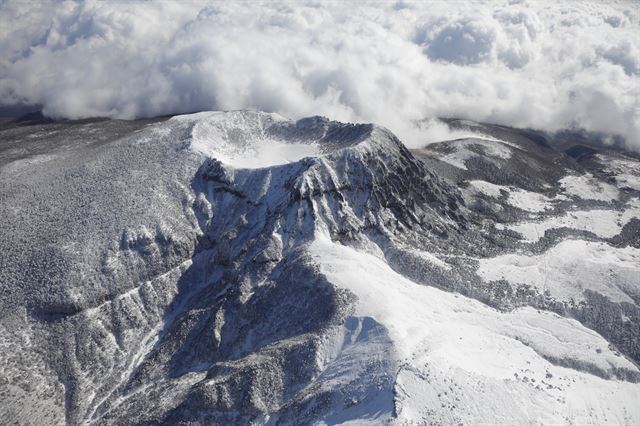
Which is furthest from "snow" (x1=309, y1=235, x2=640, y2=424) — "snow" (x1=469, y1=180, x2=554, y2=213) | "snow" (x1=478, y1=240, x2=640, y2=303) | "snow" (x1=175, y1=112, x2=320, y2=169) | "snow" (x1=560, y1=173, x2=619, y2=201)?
"snow" (x1=560, y1=173, x2=619, y2=201)

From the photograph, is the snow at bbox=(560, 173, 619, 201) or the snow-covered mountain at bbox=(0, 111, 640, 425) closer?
the snow-covered mountain at bbox=(0, 111, 640, 425)

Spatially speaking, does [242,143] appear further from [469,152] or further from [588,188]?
[588,188]

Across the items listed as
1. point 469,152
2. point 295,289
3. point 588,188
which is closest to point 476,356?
point 295,289

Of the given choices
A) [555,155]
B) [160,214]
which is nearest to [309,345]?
[160,214]

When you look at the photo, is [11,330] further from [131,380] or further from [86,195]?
[86,195]

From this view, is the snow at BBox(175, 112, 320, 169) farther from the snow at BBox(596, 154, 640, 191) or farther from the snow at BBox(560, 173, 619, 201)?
the snow at BBox(596, 154, 640, 191)
